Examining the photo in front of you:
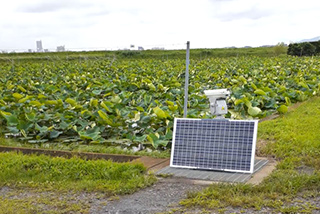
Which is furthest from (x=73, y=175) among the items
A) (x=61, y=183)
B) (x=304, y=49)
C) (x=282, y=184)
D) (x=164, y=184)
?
(x=304, y=49)

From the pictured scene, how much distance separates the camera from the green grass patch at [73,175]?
14.6ft

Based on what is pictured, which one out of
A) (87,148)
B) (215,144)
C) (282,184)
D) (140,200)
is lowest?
(87,148)

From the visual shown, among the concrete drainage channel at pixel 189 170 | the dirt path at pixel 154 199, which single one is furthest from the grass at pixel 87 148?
the dirt path at pixel 154 199

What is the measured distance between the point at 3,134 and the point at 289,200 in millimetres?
5188

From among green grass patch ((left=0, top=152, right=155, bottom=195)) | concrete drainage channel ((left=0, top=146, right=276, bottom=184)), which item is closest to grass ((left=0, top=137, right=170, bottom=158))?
concrete drainage channel ((left=0, top=146, right=276, bottom=184))

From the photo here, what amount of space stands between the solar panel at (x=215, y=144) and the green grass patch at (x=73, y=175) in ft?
1.77

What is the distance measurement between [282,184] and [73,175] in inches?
91.4

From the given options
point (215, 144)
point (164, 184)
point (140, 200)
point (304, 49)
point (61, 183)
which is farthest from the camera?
point (304, 49)

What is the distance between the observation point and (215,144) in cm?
479

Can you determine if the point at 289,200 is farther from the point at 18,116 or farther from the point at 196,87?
the point at 196,87

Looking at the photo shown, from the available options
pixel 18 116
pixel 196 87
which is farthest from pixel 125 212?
pixel 196 87

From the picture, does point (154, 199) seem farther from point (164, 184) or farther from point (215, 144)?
point (215, 144)

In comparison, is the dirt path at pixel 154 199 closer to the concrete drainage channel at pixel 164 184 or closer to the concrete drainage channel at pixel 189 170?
the concrete drainage channel at pixel 164 184

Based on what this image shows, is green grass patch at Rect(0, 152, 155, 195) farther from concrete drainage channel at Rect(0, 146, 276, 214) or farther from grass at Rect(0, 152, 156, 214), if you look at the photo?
concrete drainage channel at Rect(0, 146, 276, 214)
